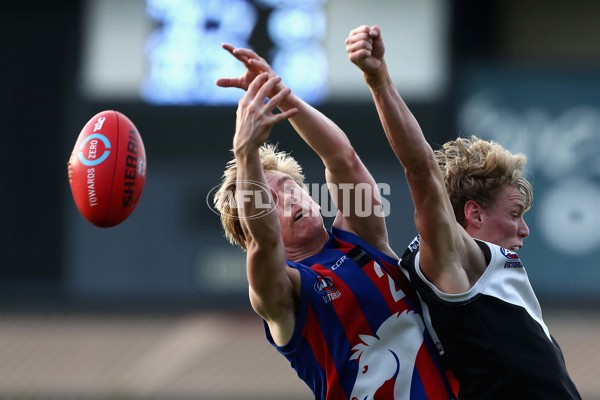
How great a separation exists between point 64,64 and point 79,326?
2049 millimetres

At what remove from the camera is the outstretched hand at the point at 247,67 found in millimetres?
4105

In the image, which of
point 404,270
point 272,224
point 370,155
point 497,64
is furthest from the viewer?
point 497,64

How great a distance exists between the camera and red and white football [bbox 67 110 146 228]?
4.38 m

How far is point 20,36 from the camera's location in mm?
9727

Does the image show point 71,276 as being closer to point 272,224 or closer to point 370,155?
point 370,155

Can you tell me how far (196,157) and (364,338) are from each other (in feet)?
16.7

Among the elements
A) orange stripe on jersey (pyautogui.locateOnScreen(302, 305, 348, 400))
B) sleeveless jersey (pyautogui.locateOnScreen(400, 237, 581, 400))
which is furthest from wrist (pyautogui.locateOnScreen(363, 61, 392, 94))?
orange stripe on jersey (pyautogui.locateOnScreen(302, 305, 348, 400))

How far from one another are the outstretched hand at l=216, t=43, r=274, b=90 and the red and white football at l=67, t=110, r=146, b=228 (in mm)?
536

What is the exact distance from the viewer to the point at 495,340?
157 inches

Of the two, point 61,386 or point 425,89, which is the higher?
point 425,89

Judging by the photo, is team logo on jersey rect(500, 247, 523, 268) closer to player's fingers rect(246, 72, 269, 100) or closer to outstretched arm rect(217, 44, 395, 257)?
outstretched arm rect(217, 44, 395, 257)

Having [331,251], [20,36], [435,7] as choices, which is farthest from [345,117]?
[331,251]

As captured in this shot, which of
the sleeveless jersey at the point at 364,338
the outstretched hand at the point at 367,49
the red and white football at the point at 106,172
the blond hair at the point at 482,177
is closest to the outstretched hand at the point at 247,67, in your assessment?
the outstretched hand at the point at 367,49

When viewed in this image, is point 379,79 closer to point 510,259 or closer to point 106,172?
point 510,259
